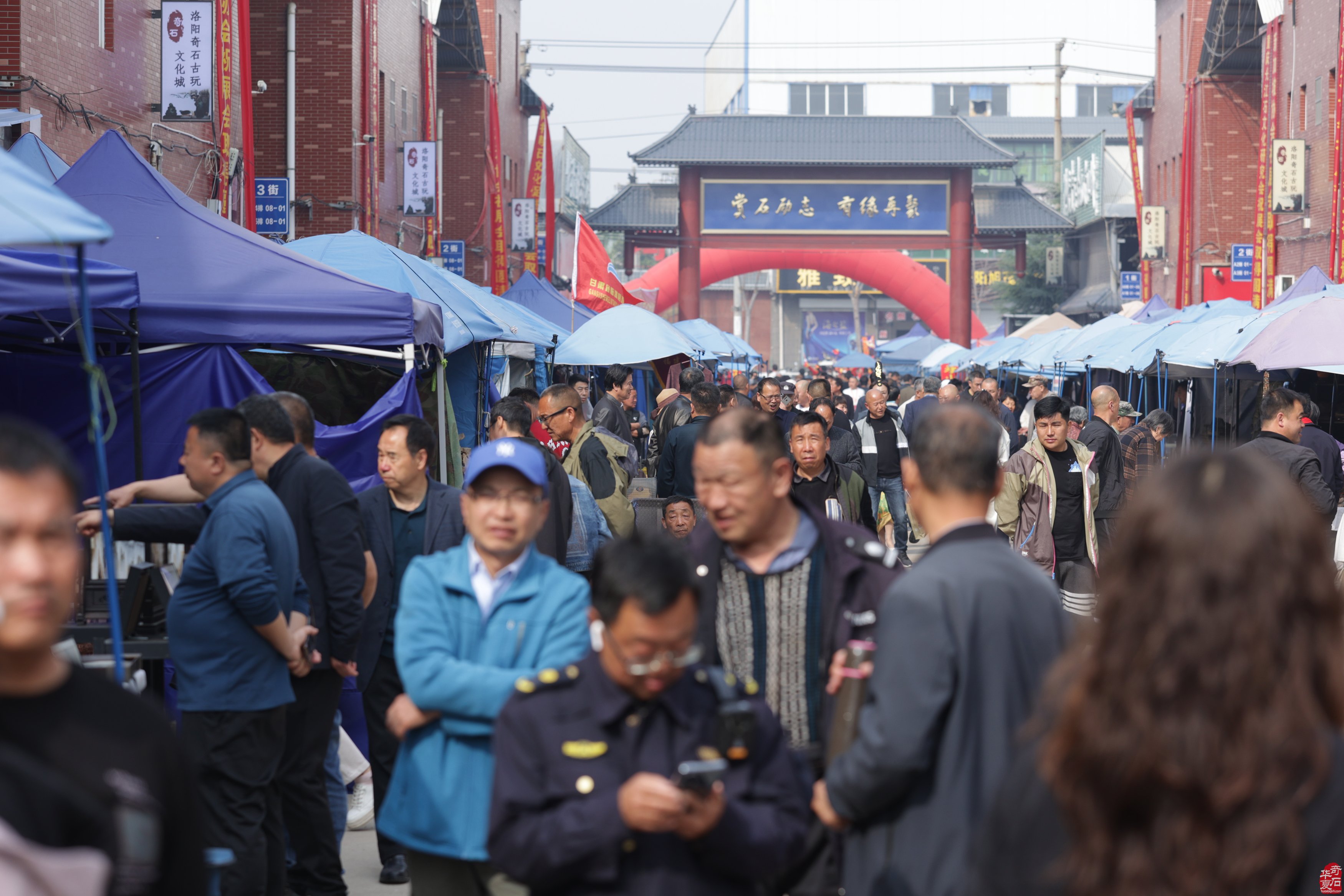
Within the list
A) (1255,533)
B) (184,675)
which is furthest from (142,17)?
(1255,533)

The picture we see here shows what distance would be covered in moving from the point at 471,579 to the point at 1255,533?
217 centimetres

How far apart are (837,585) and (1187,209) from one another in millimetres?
33410

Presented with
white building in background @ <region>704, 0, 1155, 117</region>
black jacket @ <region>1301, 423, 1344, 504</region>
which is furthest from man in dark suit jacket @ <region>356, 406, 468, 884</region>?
white building in background @ <region>704, 0, 1155, 117</region>

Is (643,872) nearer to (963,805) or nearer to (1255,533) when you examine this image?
(963,805)

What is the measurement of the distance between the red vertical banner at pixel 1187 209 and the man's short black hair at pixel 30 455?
33.5 m

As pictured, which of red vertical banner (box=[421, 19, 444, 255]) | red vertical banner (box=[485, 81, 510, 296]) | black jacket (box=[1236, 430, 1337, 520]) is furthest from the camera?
red vertical banner (box=[485, 81, 510, 296])

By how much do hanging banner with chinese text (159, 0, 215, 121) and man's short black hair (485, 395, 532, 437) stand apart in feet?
29.7

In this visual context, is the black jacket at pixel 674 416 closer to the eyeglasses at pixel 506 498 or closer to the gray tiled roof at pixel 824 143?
the eyeglasses at pixel 506 498

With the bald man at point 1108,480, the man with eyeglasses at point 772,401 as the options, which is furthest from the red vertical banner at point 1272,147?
the bald man at point 1108,480

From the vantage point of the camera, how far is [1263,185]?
83.7 ft

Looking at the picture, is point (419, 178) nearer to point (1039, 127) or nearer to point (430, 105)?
point (430, 105)

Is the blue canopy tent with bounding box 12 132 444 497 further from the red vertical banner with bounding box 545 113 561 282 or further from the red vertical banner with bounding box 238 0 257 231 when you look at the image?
the red vertical banner with bounding box 545 113 561 282

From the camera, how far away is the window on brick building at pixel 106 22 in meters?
13.6

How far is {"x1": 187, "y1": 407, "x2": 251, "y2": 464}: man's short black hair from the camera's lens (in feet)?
16.0
